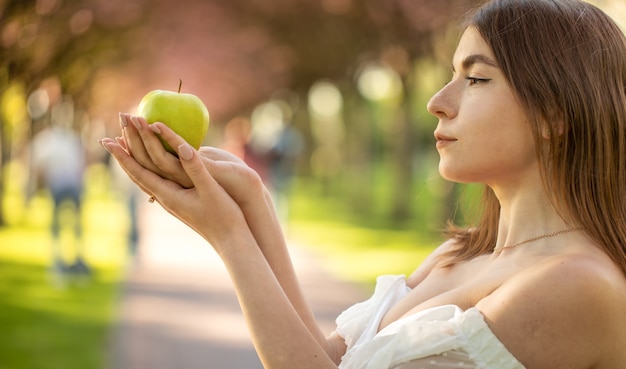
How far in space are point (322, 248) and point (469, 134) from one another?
1468 centimetres

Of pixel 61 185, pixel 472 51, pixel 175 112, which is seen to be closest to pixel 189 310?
pixel 61 185

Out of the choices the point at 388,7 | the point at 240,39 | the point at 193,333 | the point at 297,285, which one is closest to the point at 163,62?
the point at 240,39

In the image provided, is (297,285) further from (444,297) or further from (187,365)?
(187,365)

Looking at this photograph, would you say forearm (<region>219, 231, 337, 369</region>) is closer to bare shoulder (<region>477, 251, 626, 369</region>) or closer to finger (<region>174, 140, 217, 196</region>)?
finger (<region>174, 140, 217, 196</region>)

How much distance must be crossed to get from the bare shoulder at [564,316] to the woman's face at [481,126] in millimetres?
301

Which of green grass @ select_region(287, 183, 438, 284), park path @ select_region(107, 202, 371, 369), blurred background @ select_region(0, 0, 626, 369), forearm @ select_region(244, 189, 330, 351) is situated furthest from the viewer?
green grass @ select_region(287, 183, 438, 284)

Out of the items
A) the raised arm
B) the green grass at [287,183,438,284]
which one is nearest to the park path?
the green grass at [287,183,438,284]

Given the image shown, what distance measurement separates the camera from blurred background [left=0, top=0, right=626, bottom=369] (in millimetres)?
11008

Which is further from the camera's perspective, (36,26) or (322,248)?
(322,248)

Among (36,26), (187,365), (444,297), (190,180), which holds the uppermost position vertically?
(36,26)

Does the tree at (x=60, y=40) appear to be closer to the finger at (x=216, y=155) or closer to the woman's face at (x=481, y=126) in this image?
the finger at (x=216, y=155)

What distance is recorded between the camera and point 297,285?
A: 2762mm

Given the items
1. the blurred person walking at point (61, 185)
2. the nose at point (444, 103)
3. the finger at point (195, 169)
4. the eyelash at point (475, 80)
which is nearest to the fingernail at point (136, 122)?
the finger at point (195, 169)

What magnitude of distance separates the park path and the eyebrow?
18.5 feet
